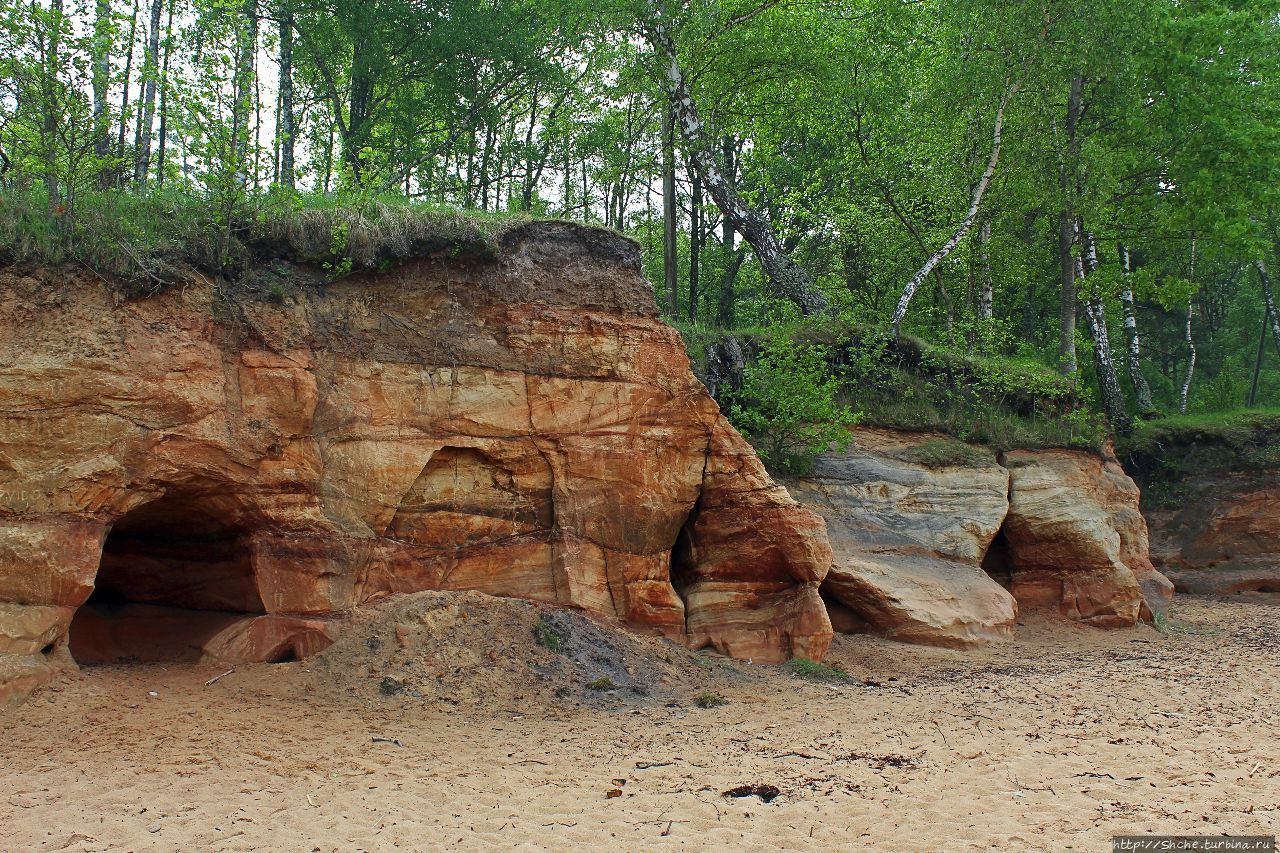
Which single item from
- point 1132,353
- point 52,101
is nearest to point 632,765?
point 52,101

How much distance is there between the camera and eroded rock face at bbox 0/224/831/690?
846cm

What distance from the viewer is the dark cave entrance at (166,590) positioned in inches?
382

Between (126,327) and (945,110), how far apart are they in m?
15.0

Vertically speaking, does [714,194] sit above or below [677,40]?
below

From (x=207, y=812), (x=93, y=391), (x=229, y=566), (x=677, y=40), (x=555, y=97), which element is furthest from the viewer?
(x=555, y=97)

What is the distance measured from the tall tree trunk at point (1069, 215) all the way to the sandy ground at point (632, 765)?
900 centimetres

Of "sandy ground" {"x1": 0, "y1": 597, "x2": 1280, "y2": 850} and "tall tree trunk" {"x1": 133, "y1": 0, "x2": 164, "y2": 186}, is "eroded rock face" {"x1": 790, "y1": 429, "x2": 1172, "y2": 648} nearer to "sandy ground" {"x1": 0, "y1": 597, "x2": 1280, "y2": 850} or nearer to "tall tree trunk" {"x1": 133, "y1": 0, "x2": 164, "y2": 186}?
"sandy ground" {"x1": 0, "y1": 597, "x2": 1280, "y2": 850}

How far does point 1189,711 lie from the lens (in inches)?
371

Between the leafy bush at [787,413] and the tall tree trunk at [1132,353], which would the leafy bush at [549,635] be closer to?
the leafy bush at [787,413]

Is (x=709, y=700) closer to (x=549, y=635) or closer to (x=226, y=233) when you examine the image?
(x=549, y=635)

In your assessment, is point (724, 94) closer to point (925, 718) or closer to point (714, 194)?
point (714, 194)

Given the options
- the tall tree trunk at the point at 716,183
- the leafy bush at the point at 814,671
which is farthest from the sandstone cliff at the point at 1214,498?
the leafy bush at the point at 814,671

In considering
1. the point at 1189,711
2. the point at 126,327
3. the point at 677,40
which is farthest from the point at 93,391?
the point at 677,40

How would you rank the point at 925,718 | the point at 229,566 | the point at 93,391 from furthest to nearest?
the point at 229,566 → the point at 925,718 → the point at 93,391
